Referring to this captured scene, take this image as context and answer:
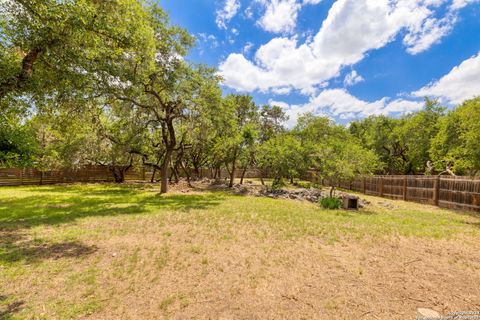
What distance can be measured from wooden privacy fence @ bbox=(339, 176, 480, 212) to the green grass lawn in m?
1.98

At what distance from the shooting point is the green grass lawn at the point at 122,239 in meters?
3.30

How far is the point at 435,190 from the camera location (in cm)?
1343

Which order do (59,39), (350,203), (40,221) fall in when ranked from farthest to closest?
(350,203)
(40,221)
(59,39)

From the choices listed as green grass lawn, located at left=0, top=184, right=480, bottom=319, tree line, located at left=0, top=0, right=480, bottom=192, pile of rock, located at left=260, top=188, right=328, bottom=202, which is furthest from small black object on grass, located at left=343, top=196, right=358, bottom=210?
pile of rock, located at left=260, top=188, right=328, bottom=202

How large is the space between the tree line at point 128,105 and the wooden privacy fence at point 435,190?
1.09 metres

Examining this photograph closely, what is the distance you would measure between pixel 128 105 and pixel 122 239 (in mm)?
9624

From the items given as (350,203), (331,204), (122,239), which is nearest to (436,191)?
(350,203)

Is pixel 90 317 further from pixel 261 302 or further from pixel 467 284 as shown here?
pixel 467 284

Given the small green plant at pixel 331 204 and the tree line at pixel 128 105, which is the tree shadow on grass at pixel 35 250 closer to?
the tree line at pixel 128 105

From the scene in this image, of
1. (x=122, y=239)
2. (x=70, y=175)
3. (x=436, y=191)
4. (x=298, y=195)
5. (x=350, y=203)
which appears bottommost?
(x=122, y=239)

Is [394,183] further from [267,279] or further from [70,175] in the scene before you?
[70,175]

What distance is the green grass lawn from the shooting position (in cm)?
330

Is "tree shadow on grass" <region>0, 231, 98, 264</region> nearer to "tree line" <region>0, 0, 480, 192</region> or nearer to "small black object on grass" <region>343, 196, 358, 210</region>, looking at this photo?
"tree line" <region>0, 0, 480, 192</region>

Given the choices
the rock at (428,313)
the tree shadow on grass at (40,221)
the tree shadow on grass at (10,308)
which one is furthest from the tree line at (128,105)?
the rock at (428,313)
